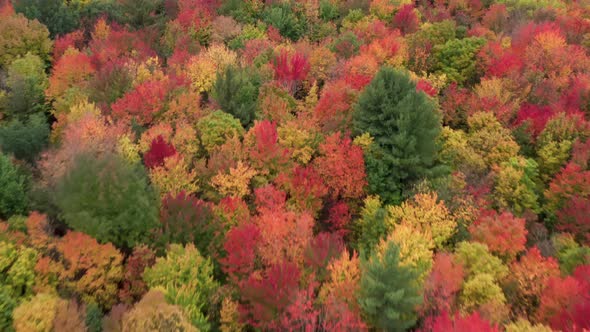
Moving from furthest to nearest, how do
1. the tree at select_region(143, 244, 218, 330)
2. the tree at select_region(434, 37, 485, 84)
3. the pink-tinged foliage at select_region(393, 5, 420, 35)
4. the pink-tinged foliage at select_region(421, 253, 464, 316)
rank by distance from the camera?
the pink-tinged foliage at select_region(393, 5, 420, 35) < the tree at select_region(434, 37, 485, 84) < the pink-tinged foliage at select_region(421, 253, 464, 316) < the tree at select_region(143, 244, 218, 330)

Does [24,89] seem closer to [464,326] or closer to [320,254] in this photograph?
[320,254]

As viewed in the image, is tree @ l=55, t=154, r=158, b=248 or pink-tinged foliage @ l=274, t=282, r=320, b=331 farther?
tree @ l=55, t=154, r=158, b=248

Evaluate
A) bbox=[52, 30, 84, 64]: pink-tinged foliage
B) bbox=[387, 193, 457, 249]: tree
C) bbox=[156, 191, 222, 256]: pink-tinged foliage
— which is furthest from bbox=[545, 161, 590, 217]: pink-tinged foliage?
bbox=[52, 30, 84, 64]: pink-tinged foliage

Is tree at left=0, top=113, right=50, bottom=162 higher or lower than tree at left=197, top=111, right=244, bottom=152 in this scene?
lower

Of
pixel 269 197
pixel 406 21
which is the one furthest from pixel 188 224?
pixel 406 21

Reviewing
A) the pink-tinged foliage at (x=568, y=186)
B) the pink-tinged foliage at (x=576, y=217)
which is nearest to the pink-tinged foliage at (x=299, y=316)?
the pink-tinged foliage at (x=576, y=217)

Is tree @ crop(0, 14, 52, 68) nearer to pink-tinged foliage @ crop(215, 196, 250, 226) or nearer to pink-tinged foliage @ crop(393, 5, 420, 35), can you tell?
pink-tinged foliage @ crop(215, 196, 250, 226)

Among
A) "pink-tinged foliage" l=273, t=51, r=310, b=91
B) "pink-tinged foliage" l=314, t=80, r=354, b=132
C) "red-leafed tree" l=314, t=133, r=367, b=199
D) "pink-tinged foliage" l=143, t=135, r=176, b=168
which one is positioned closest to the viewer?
"pink-tinged foliage" l=143, t=135, r=176, b=168

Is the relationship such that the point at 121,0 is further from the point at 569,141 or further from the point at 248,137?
the point at 569,141
